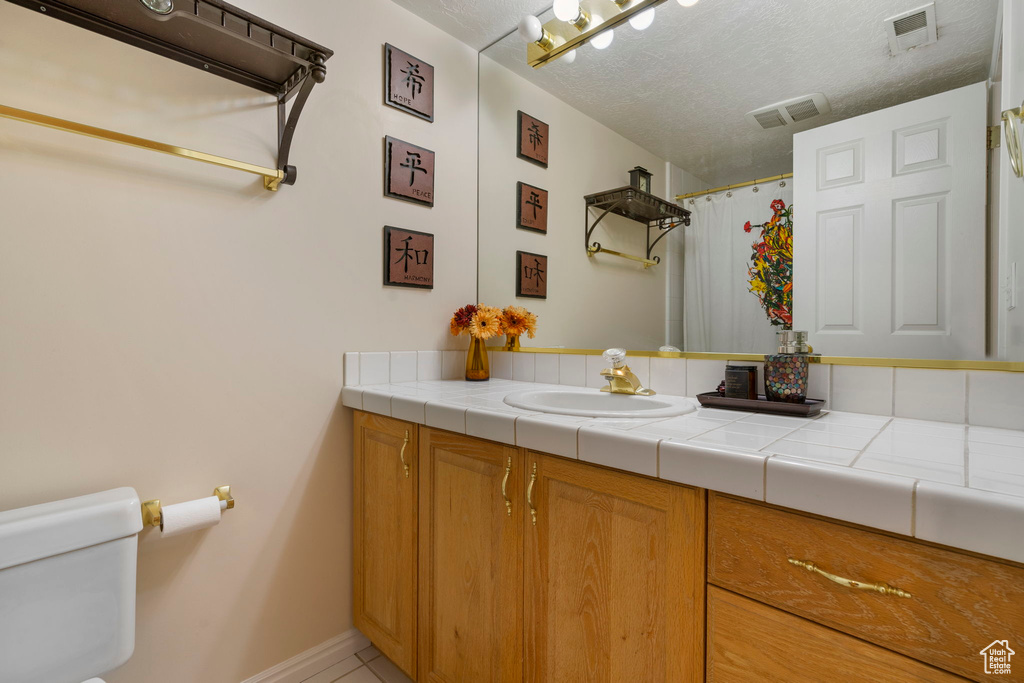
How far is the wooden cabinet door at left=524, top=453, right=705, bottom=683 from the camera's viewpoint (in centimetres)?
72

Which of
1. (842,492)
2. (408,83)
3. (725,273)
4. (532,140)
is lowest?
(842,492)

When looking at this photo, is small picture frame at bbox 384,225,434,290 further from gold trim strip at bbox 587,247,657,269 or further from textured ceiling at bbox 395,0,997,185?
textured ceiling at bbox 395,0,997,185

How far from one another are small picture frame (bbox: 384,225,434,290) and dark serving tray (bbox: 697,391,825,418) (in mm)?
1035

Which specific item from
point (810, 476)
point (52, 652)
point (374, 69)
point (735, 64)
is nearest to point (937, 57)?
point (735, 64)

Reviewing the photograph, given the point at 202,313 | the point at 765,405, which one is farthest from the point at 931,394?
the point at 202,313

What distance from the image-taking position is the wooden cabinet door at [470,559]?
38.4 inches

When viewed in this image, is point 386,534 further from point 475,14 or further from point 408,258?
point 475,14

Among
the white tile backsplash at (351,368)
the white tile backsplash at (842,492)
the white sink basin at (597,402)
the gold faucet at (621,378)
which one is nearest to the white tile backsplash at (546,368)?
the white sink basin at (597,402)

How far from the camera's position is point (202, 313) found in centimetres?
119

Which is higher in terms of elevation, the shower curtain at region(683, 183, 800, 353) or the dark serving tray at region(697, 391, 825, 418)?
the shower curtain at region(683, 183, 800, 353)

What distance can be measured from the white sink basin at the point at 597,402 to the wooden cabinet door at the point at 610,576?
21 centimetres

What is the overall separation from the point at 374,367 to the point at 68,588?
87 centimetres

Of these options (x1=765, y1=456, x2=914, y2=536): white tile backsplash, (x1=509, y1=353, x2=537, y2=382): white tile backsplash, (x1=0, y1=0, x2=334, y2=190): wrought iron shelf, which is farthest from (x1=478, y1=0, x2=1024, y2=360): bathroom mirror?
(x1=0, y1=0, x2=334, y2=190): wrought iron shelf

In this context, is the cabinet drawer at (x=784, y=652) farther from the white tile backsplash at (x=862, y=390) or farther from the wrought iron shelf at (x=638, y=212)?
the wrought iron shelf at (x=638, y=212)
